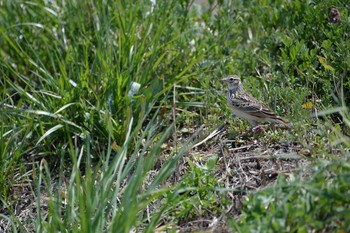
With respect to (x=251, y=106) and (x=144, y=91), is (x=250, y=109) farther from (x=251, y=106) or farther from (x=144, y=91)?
(x=144, y=91)

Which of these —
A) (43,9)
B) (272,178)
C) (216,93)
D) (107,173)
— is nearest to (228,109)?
(216,93)

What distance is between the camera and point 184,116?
6.20 m

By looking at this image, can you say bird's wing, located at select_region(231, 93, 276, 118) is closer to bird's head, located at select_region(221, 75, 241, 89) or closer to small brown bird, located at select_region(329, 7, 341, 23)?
bird's head, located at select_region(221, 75, 241, 89)

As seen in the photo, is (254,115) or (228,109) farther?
(228,109)

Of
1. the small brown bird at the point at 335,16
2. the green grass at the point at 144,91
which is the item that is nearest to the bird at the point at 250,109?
the green grass at the point at 144,91

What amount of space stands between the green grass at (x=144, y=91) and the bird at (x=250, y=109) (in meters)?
0.13

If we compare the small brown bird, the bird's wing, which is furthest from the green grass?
the bird's wing

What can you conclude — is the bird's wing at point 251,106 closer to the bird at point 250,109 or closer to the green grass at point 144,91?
the bird at point 250,109

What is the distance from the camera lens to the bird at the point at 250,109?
552cm

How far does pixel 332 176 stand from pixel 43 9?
398 centimetres

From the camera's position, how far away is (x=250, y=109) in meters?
5.59

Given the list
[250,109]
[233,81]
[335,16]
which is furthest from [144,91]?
[335,16]

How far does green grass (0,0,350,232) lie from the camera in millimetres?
4824

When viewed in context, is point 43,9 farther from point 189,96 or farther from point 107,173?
point 107,173
